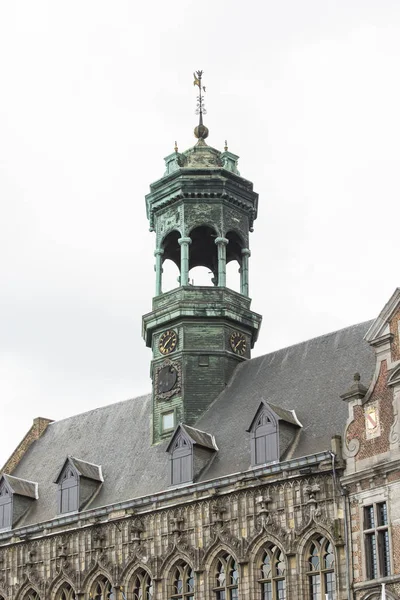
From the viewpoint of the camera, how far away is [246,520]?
4900 centimetres

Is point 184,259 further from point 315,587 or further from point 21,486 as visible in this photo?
point 315,587

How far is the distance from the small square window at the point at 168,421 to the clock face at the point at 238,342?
4472 millimetres

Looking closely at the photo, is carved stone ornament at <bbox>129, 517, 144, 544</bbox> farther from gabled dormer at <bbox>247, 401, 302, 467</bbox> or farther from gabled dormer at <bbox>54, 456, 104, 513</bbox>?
gabled dormer at <bbox>247, 401, 302, 467</bbox>

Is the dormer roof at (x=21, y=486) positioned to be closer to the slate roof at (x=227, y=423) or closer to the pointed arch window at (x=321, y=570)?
the slate roof at (x=227, y=423)

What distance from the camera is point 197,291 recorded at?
197 feet

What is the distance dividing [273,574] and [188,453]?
24.8 feet

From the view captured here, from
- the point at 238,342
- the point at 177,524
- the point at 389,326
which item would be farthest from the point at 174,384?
the point at 389,326

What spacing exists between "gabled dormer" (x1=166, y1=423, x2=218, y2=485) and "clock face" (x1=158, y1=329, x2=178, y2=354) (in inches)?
251

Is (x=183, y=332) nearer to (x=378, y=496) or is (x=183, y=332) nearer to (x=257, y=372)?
(x=257, y=372)

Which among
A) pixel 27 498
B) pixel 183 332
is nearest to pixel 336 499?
pixel 183 332

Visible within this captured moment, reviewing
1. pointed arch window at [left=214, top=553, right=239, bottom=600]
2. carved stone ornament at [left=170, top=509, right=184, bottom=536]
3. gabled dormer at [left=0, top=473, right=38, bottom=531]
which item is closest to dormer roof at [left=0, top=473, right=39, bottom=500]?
gabled dormer at [left=0, top=473, right=38, bottom=531]

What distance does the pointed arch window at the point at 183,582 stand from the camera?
50719 millimetres

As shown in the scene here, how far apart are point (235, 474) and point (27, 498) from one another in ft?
51.1

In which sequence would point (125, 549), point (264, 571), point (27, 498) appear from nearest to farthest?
point (264, 571) < point (125, 549) < point (27, 498)
